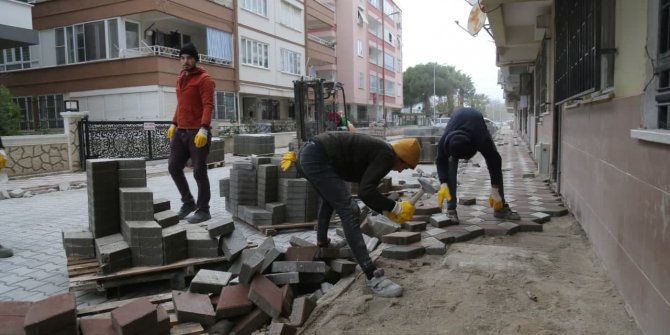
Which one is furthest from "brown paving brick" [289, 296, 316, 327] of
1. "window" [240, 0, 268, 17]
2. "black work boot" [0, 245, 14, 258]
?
"window" [240, 0, 268, 17]

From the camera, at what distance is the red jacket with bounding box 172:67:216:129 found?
554 cm

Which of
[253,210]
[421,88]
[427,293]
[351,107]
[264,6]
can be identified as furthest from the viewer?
[421,88]

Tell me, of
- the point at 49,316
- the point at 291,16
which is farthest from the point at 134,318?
the point at 291,16

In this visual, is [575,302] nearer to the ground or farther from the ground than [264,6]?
nearer to the ground

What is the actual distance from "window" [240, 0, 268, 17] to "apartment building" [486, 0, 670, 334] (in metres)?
21.8

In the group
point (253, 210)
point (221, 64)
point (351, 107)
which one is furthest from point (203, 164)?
A: point (351, 107)

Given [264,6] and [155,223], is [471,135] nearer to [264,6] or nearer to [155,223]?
[155,223]

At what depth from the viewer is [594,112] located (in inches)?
173

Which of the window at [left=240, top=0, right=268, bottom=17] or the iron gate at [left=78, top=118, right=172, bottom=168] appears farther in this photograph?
the window at [left=240, top=0, right=268, bottom=17]

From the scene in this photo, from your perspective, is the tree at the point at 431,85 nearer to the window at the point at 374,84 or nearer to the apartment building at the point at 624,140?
the window at the point at 374,84

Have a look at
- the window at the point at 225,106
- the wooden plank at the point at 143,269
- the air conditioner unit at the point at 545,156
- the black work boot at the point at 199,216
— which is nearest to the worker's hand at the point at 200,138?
the black work boot at the point at 199,216

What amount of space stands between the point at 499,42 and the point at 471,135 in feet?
25.0

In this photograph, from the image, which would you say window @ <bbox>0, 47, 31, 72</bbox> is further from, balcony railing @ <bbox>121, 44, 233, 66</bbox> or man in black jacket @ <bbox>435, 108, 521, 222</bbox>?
man in black jacket @ <bbox>435, 108, 521, 222</bbox>

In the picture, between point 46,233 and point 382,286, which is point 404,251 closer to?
point 382,286
